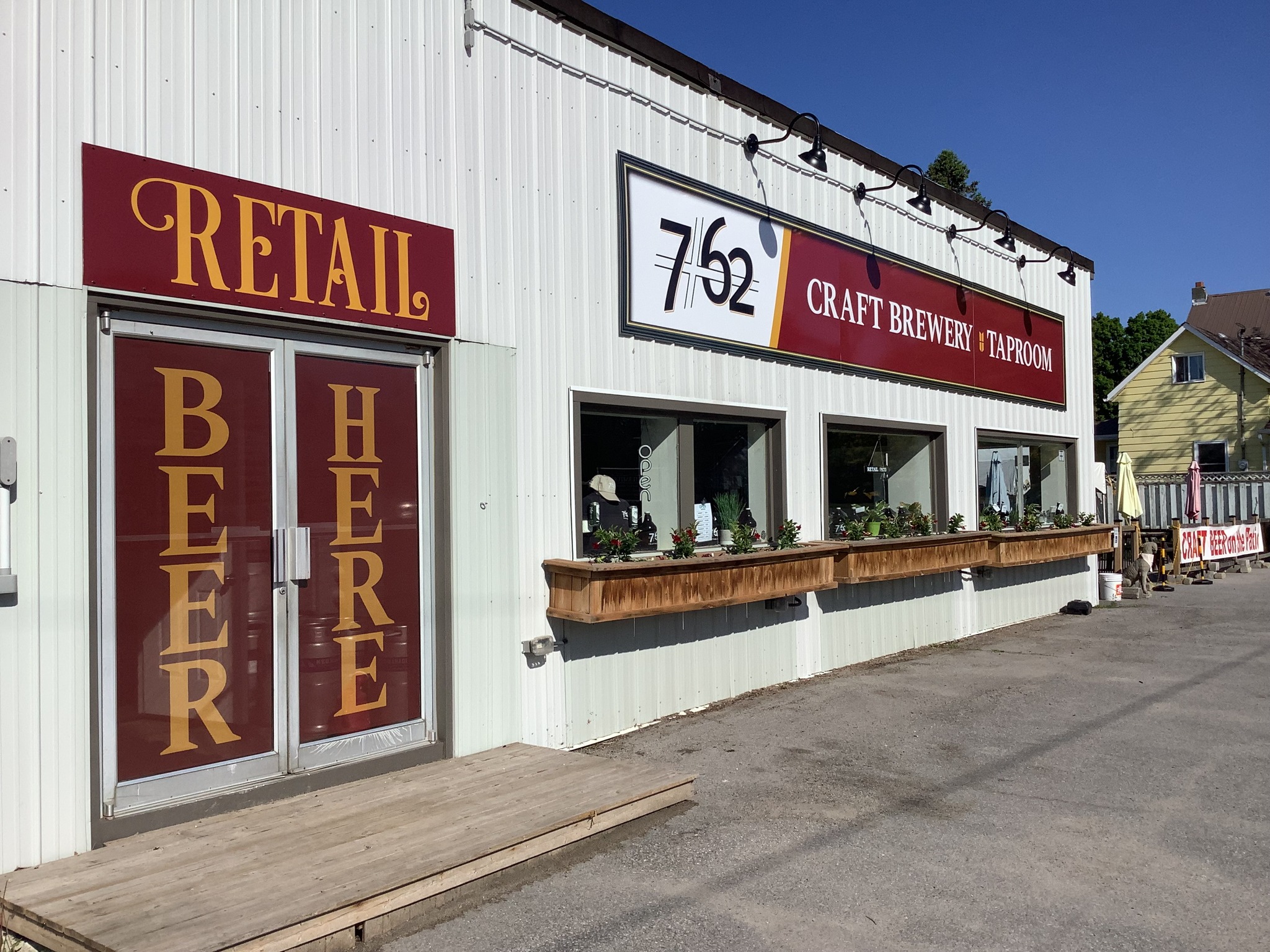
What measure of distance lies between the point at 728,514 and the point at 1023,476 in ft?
22.6

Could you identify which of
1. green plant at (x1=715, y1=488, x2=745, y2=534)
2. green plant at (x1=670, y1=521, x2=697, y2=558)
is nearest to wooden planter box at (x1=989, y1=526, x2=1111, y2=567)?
green plant at (x1=715, y1=488, x2=745, y2=534)

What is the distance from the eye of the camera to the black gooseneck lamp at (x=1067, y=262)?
14.0 meters

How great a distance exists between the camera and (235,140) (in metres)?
5.23

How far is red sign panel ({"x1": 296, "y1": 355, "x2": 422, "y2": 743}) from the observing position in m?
5.49

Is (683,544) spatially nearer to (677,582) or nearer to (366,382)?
(677,582)

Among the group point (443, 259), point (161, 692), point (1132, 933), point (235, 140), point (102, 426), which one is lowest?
point (1132, 933)

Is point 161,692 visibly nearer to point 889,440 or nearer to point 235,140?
point 235,140

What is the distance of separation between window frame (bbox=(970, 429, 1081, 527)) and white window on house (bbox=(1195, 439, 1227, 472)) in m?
20.1

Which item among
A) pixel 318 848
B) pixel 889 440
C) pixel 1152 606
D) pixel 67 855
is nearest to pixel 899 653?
pixel 889 440

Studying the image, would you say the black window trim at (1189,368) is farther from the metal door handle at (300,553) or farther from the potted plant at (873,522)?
the metal door handle at (300,553)

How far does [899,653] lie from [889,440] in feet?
7.51

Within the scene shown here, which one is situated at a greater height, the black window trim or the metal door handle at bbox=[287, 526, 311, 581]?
the black window trim

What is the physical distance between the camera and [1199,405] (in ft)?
107

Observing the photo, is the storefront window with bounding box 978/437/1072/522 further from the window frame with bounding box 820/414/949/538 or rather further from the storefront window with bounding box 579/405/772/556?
the storefront window with bounding box 579/405/772/556
